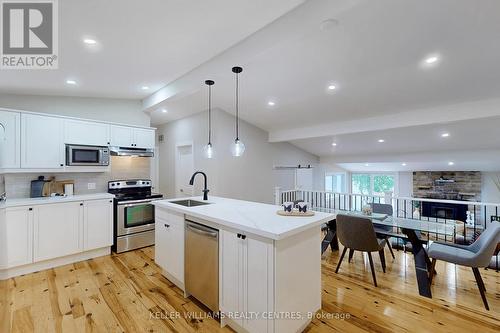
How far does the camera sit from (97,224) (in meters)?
3.65

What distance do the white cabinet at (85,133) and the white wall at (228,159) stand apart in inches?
69.7

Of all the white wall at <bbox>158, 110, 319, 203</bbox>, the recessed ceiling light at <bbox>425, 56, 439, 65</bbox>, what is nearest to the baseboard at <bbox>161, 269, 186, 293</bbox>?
the white wall at <bbox>158, 110, 319, 203</bbox>

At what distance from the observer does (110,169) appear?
417cm

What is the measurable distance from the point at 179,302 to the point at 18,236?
2387 millimetres

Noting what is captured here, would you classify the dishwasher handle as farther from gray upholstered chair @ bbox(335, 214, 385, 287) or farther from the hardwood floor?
gray upholstered chair @ bbox(335, 214, 385, 287)

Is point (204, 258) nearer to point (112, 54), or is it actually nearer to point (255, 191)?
point (112, 54)

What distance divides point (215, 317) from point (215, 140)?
3.36 m

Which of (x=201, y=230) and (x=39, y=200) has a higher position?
(x=39, y=200)

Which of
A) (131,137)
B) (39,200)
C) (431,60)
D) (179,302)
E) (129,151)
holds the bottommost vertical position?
(179,302)

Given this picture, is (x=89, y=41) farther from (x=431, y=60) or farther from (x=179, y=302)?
(x=431, y=60)

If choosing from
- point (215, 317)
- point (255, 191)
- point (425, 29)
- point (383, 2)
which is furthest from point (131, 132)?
point (425, 29)

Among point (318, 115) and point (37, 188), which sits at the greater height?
point (318, 115)

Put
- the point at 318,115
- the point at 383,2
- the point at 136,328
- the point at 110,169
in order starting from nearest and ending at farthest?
the point at 383,2
the point at 136,328
the point at 110,169
the point at 318,115

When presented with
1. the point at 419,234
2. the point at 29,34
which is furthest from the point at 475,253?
the point at 29,34
